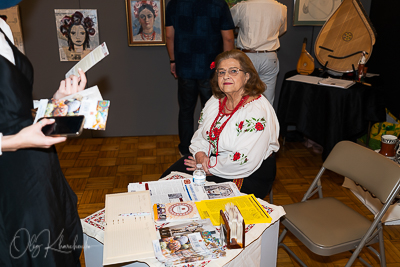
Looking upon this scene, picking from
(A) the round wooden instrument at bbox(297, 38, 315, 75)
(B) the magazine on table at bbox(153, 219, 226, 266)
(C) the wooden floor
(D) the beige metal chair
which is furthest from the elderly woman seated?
(A) the round wooden instrument at bbox(297, 38, 315, 75)

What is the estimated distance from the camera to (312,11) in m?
4.28

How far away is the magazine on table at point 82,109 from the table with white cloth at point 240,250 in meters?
0.52

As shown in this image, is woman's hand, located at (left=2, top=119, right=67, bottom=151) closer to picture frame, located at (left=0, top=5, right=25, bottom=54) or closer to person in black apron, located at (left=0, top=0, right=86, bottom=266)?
person in black apron, located at (left=0, top=0, right=86, bottom=266)

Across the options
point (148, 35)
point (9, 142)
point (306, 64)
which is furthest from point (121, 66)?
point (9, 142)

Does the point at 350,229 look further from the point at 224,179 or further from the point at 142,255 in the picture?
the point at 142,255

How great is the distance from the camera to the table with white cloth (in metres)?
1.30

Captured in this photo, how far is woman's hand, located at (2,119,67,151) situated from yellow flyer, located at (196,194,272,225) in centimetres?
74

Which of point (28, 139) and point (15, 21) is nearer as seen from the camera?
point (28, 139)

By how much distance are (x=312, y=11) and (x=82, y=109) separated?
3839 mm

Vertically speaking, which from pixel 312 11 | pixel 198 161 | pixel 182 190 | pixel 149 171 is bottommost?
pixel 149 171

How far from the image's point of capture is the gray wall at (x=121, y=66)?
4105 mm

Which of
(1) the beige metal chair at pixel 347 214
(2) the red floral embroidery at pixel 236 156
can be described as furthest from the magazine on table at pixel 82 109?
(1) the beige metal chair at pixel 347 214

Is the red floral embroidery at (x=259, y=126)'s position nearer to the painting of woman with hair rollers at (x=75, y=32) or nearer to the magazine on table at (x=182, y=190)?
the magazine on table at (x=182, y=190)

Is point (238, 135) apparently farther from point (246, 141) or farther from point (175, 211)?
point (175, 211)
